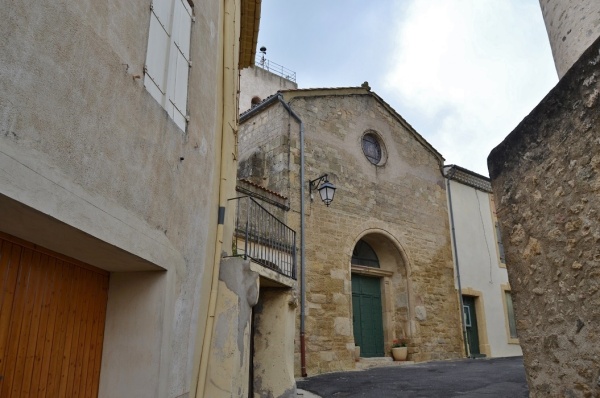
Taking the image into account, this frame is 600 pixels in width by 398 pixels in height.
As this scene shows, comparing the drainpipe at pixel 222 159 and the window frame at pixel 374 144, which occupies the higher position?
the window frame at pixel 374 144

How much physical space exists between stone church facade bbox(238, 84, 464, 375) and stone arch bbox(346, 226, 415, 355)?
3 cm

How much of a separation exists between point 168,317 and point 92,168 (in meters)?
1.45

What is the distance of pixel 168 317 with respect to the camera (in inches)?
152

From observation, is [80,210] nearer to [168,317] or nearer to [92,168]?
[92,168]

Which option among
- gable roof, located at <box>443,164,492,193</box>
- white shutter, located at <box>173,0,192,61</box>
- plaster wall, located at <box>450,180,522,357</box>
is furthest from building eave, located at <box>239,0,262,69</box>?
plaster wall, located at <box>450,180,522,357</box>

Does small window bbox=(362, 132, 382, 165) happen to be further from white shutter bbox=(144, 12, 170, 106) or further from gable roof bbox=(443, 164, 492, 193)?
white shutter bbox=(144, 12, 170, 106)

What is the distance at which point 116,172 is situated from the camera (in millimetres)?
3244

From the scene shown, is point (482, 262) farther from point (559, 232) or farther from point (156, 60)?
point (156, 60)

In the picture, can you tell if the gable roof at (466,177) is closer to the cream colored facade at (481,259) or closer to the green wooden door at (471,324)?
the cream colored facade at (481,259)

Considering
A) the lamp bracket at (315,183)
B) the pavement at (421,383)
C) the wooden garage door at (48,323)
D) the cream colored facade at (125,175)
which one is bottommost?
the pavement at (421,383)

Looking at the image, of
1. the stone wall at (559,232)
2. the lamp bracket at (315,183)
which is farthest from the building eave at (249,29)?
the stone wall at (559,232)

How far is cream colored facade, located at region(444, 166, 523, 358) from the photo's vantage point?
14.7 m

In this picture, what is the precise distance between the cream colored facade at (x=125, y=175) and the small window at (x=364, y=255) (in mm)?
7629

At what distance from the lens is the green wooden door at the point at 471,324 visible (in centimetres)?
1429
